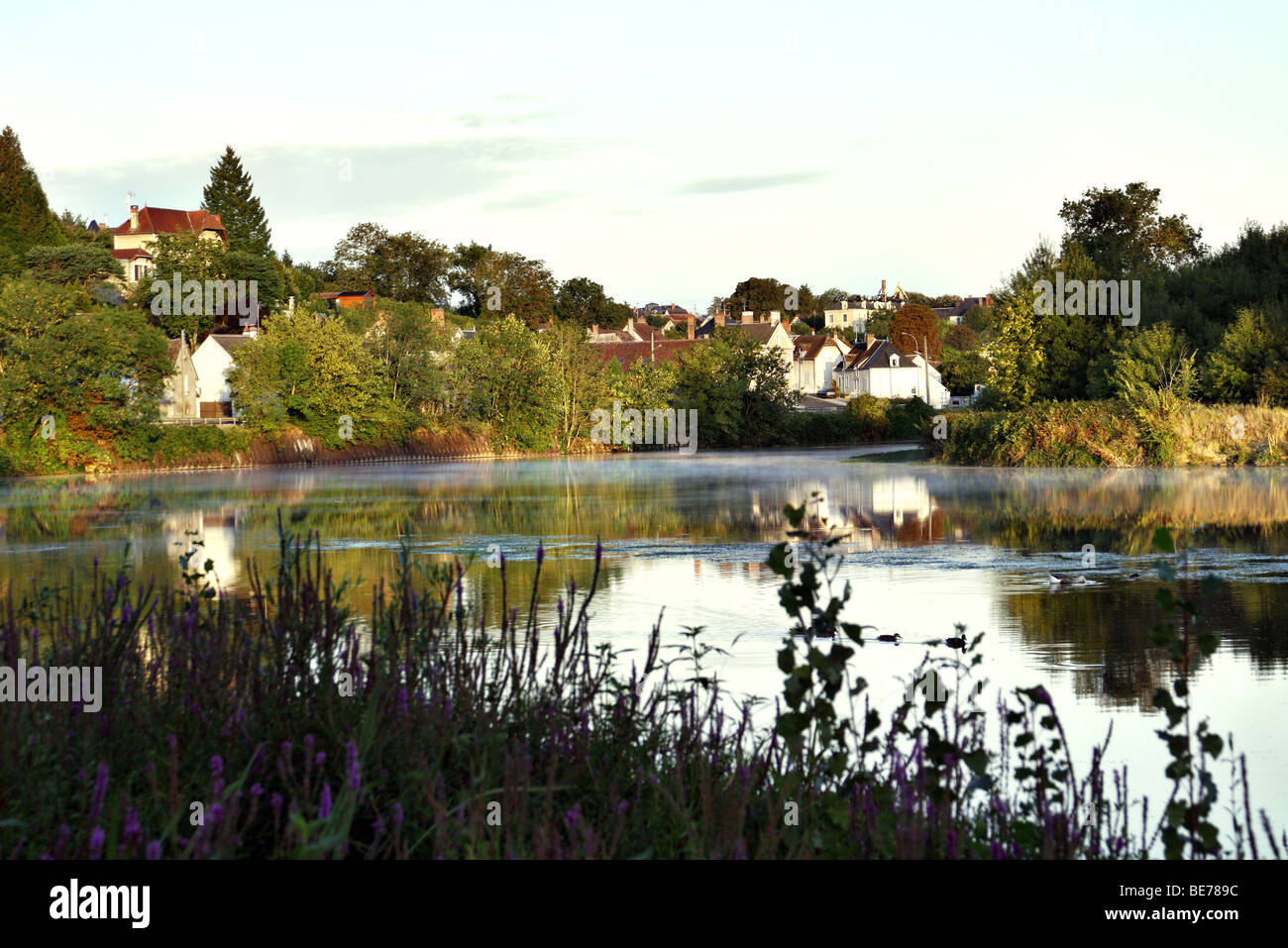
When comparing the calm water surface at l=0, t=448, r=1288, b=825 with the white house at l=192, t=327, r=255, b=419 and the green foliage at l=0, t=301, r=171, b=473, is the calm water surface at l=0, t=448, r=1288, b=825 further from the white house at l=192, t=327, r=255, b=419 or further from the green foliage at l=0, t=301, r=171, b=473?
the white house at l=192, t=327, r=255, b=419

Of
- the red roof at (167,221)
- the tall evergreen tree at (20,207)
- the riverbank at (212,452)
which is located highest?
the red roof at (167,221)

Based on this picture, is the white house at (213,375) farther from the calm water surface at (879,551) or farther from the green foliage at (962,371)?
the green foliage at (962,371)

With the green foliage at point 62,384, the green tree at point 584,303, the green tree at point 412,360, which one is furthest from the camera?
the green tree at point 584,303

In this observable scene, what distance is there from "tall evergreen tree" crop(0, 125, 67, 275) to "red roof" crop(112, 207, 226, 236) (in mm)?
28250

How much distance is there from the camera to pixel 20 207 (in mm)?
89125

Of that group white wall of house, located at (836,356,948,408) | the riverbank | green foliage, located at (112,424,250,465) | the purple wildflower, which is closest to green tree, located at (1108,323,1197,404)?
the riverbank

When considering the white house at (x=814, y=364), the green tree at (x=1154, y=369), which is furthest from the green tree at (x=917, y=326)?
the green tree at (x=1154, y=369)

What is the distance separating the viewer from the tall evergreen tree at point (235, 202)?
11619cm

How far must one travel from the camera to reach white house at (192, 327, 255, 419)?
7369 cm

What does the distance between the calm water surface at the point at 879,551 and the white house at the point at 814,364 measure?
8833 cm

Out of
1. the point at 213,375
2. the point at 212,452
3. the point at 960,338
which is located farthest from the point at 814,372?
the point at 212,452

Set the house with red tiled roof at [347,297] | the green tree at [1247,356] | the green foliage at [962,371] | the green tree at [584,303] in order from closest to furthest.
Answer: the green tree at [1247,356], the house with red tiled roof at [347,297], the green foliage at [962,371], the green tree at [584,303]
